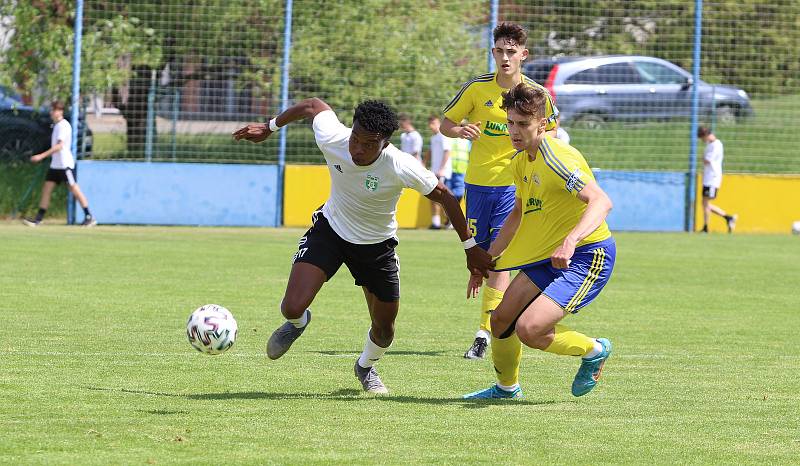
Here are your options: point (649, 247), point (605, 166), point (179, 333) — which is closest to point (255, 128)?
point (179, 333)

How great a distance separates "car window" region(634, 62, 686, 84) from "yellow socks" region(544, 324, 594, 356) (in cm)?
1798

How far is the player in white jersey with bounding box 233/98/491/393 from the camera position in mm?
8039

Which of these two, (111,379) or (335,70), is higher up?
(335,70)

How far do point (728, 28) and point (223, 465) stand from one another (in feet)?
69.4

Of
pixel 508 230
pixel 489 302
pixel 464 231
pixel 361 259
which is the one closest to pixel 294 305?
pixel 361 259

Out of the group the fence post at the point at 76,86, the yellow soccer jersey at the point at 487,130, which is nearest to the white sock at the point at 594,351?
the yellow soccer jersey at the point at 487,130

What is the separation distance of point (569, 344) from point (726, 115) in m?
18.8

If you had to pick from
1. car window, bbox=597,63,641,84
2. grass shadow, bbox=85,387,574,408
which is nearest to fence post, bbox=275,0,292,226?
car window, bbox=597,63,641,84

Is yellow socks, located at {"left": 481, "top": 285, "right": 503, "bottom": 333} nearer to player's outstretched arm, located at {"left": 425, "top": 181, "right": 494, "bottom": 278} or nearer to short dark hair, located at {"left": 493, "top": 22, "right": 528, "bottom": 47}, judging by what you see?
short dark hair, located at {"left": 493, "top": 22, "right": 528, "bottom": 47}

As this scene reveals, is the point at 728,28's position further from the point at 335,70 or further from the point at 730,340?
the point at 730,340

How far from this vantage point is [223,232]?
22.4m

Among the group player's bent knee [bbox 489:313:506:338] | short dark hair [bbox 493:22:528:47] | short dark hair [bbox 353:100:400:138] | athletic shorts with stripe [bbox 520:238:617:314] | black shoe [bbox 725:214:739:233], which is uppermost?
short dark hair [bbox 493:22:528:47]

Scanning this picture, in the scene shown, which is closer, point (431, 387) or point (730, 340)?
point (431, 387)

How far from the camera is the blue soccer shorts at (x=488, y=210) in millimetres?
10375
